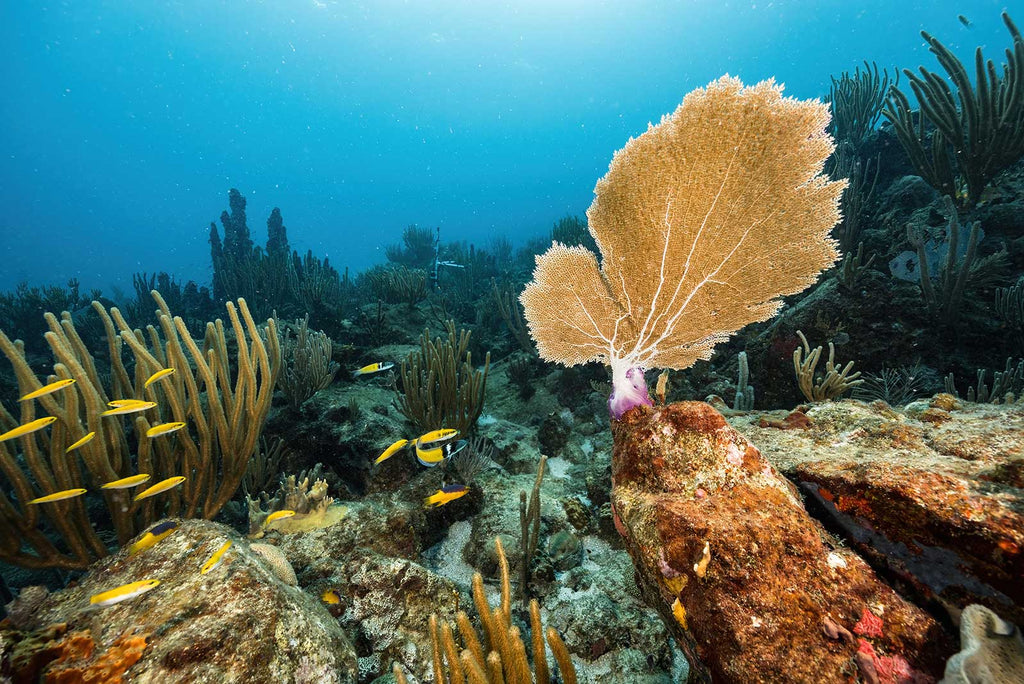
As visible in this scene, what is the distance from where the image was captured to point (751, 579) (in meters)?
1.52

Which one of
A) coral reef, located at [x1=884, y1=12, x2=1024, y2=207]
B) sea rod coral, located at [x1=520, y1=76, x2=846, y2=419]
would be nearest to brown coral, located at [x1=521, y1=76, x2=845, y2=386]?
sea rod coral, located at [x1=520, y1=76, x2=846, y2=419]

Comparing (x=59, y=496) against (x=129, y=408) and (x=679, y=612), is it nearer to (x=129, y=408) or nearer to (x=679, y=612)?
(x=129, y=408)

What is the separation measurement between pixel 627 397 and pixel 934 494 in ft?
4.29

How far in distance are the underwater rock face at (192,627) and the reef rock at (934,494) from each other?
2.43 metres

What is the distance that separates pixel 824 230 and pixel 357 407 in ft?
16.3

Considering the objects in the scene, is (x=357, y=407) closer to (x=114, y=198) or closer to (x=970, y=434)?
(x=970, y=434)

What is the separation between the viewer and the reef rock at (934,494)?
1.35 m

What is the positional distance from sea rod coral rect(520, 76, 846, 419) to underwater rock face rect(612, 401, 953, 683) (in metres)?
0.60

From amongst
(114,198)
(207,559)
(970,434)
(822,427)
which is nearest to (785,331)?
(822,427)

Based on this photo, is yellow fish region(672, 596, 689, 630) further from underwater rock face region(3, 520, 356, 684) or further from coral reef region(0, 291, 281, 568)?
coral reef region(0, 291, 281, 568)

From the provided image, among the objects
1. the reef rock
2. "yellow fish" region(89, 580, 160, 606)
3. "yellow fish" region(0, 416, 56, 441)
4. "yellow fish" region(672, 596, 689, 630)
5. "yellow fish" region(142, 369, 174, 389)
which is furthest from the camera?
"yellow fish" region(142, 369, 174, 389)

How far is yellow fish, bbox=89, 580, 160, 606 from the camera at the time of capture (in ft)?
5.77

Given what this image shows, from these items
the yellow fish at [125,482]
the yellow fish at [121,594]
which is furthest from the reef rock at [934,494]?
the yellow fish at [125,482]

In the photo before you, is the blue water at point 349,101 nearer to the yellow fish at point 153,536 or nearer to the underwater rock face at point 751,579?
the yellow fish at point 153,536
